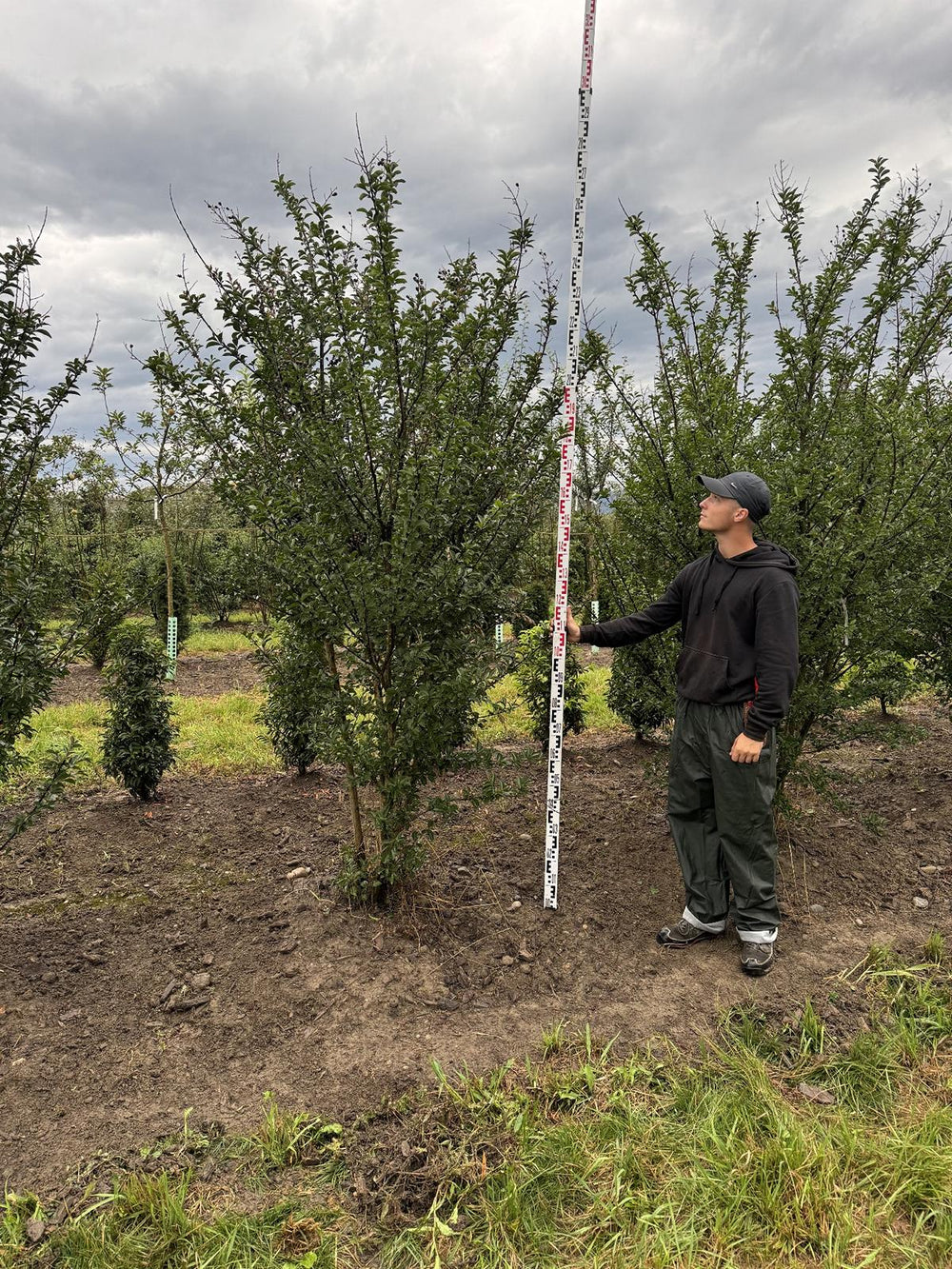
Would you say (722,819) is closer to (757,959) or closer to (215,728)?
(757,959)

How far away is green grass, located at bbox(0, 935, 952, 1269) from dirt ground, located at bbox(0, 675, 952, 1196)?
188 mm

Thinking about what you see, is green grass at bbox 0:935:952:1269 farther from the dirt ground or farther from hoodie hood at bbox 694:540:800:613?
hoodie hood at bbox 694:540:800:613

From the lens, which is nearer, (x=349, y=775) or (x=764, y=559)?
(x=764, y=559)

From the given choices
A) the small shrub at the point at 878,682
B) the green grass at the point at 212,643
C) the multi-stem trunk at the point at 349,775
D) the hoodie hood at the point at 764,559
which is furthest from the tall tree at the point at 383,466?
the green grass at the point at 212,643

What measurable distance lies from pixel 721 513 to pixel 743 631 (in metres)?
0.55

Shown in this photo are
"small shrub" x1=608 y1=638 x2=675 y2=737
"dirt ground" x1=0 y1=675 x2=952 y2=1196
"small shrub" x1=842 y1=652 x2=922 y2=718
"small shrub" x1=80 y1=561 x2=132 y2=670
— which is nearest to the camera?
"dirt ground" x1=0 y1=675 x2=952 y2=1196

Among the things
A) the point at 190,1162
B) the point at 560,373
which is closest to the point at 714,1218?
the point at 190,1162

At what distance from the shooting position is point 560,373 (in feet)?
14.9

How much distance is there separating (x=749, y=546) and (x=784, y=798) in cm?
167

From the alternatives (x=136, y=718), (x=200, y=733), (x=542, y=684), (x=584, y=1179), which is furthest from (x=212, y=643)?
(x=584, y=1179)

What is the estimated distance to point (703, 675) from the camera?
3.66 m

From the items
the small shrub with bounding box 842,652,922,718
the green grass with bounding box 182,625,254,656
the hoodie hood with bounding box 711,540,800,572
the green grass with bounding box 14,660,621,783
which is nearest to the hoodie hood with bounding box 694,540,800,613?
the hoodie hood with bounding box 711,540,800,572

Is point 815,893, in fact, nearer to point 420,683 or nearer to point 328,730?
point 420,683

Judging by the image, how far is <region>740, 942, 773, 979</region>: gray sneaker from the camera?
3.63 meters
